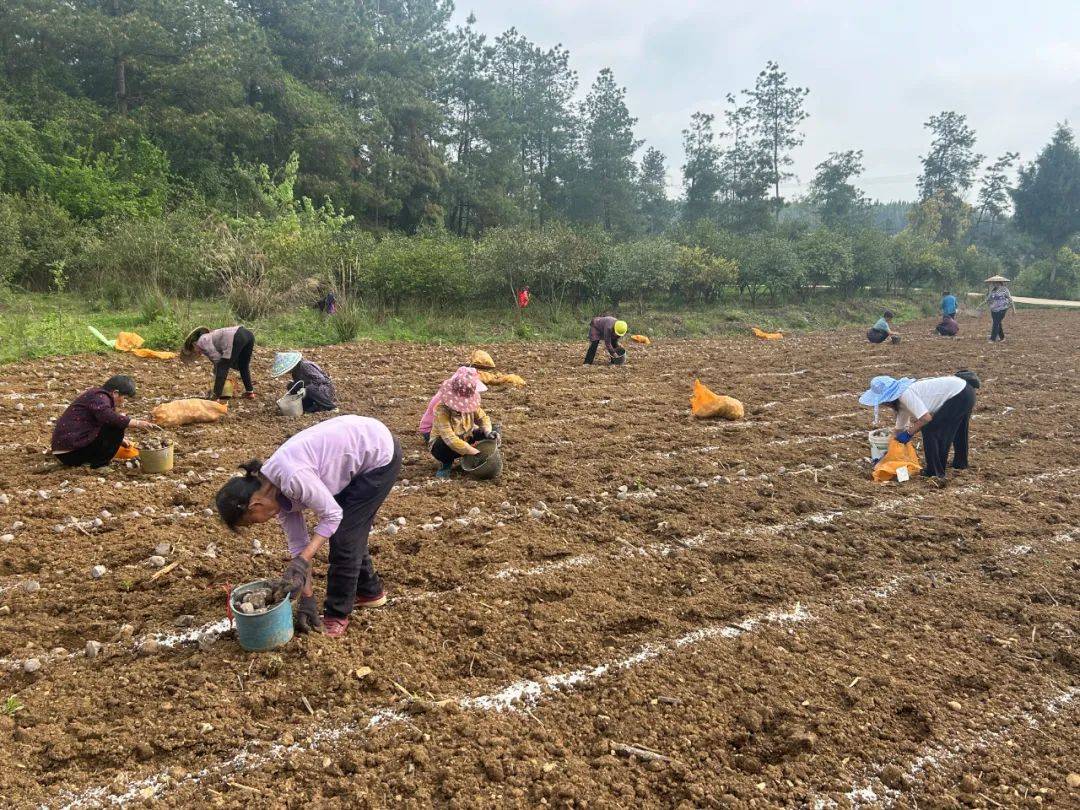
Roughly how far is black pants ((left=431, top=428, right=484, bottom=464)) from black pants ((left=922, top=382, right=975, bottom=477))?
3.94 metres

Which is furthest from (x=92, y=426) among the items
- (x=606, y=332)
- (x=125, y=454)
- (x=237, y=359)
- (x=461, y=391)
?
(x=606, y=332)

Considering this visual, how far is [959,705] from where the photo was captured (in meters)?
2.87

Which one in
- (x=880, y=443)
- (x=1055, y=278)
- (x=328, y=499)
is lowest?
(x=880, y=443)

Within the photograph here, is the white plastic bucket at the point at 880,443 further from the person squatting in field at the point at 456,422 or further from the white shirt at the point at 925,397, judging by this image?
the person squatting in field at the point at 456,422

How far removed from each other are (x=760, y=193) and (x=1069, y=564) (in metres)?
33.1

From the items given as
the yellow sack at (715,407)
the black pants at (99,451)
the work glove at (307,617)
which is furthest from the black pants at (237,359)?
the yellow sack at (715,407)

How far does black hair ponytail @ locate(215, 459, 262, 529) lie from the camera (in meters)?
2.70

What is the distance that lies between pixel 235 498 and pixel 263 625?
0.71m

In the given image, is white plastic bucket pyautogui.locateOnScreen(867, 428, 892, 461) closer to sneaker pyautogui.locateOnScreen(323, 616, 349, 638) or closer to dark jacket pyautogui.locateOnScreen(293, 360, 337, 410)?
sneaker pyautogui.locateOnScreen(323, 616, 349, 638)

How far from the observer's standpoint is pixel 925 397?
18.5ft

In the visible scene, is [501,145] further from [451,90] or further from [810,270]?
[810,270]

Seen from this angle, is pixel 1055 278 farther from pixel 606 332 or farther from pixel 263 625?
pixel 263 625

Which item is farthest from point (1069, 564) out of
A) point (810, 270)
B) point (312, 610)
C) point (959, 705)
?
point (810, 270)

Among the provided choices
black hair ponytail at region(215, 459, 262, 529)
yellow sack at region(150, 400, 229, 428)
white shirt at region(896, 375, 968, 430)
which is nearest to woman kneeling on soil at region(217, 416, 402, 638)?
black hair ponytail at region(215, 459, 262, 529)
